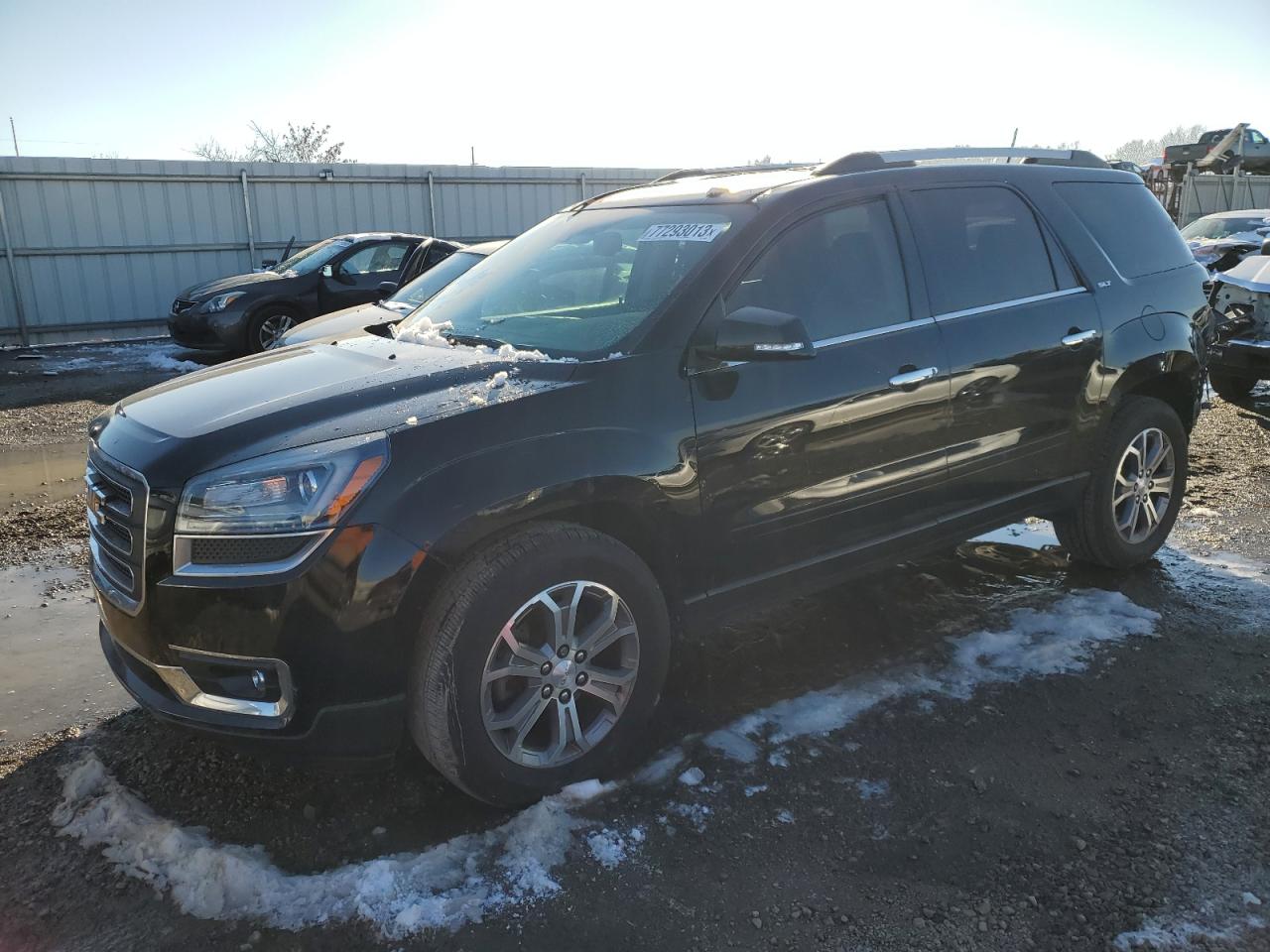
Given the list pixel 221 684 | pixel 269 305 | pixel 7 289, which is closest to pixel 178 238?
pixel 7 289

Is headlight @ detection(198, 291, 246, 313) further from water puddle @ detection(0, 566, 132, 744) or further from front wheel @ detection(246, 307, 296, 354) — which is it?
water puddle @ detection(0, 566, 132, 744)

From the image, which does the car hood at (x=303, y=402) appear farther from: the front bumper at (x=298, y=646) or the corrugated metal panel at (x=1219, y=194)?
the corrugated metal panel at (x=1219, y=194)

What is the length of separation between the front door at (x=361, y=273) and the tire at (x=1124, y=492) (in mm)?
9425

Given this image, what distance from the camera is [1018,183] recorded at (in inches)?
169

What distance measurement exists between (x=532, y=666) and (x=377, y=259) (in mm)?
10833

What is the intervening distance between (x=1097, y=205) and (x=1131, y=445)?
3.86 ft

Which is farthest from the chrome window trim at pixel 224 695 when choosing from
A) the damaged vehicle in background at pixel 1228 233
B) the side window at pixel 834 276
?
the damaged vehicle in background at pixel 1228 233

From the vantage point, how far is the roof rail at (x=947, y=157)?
3779mm

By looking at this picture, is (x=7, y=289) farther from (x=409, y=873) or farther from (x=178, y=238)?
(x=409, y=873)

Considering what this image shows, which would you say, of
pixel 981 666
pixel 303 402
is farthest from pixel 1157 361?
pixel 303 402

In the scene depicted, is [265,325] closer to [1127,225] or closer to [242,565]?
[1127,225]

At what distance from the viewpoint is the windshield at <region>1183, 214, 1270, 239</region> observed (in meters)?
16.5

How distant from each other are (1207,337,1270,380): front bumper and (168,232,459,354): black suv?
8176 millimetres

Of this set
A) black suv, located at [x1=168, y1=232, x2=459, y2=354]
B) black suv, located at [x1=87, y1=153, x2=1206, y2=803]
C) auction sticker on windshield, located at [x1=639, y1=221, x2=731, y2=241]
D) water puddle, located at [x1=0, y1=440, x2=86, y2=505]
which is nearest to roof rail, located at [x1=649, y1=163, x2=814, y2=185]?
black suv, located at [x1=87, y1=153, x2=1206, y2=803]
